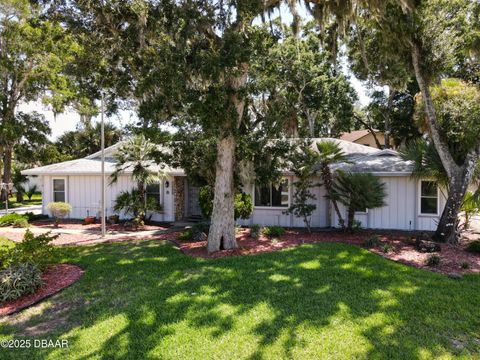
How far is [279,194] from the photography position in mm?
14734

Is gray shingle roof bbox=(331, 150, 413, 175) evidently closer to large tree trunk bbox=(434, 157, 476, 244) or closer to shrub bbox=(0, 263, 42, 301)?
large tree trunk bbox=(434, 157, 476, 244)

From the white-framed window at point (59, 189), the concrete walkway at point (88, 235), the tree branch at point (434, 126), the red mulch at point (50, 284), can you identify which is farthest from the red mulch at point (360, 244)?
the white-framed window at point (59, 189)

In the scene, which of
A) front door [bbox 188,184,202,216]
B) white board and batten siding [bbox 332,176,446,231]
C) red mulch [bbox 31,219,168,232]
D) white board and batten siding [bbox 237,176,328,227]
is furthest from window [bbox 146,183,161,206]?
white board and batten siding [bbox 332,176,446,231]

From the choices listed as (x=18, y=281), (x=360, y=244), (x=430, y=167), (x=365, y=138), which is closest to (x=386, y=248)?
(x=360, y=244)

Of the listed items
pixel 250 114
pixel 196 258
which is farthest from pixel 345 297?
pixel 250 114

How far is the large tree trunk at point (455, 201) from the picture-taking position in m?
10.2

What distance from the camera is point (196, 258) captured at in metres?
8.98

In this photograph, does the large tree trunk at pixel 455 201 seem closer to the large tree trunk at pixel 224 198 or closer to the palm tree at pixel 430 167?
the palm tree at pixel 430 167

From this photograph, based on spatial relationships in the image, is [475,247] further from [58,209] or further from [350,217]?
[58,209]

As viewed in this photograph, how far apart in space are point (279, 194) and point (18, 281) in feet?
33.5

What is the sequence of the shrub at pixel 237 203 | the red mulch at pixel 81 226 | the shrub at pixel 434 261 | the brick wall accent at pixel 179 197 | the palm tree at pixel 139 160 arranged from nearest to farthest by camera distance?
the shrub at pixel 434 261, the shrub at pixel 237 203, the palm tree at pixel 139 160, the red mulch at pixel 81 226, the brick wall accent at pixel 179 197

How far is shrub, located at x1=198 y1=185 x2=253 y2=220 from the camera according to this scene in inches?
521

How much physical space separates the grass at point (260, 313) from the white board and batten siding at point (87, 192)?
856 cm

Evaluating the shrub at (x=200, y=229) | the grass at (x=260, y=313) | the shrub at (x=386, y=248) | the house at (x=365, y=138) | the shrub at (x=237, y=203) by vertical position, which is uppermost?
the house at (x=365, y=138)
